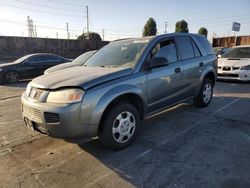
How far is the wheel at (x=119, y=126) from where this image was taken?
145 inches

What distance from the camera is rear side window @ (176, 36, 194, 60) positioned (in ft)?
17.2

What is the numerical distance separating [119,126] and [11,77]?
365 inches

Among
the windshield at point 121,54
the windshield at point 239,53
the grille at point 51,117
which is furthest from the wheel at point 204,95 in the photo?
the windshield at point 239,53

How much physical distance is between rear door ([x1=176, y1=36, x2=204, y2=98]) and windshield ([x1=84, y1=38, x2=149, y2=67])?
3.27 feet

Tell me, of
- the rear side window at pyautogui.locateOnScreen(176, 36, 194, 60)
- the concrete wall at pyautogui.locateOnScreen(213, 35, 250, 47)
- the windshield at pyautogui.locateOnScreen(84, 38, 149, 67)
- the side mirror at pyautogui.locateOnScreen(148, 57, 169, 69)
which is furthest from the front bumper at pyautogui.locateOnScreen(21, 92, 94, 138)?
the concrete wall at pyautogui.locateOnScreen(213, 35, 250, 47)

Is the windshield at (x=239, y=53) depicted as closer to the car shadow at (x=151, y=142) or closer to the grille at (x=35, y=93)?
the car shadow at (x=151, y=142)

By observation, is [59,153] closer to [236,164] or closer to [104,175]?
[104,175]

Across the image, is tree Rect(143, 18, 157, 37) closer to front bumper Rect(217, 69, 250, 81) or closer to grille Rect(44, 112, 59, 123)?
front bumper Rect(217, 69, 250, 81)

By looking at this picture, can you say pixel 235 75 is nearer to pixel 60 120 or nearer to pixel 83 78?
pixel 83 78

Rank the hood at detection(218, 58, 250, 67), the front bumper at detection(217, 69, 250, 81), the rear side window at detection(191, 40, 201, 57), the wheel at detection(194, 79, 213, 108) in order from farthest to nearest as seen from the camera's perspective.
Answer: the hood at detection(218, 58, 250, 67) < the front bumper at detection(217, 69, 250, 81) < the wheel at detection(194, 79, 213, 108) < the rear side window at detection(191, 40, 201, 57)

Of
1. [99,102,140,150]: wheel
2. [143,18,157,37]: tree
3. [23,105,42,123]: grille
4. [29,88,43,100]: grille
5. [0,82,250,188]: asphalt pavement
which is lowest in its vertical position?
[0,82,250,188]: asphalt pavement

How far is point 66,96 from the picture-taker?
3.43m

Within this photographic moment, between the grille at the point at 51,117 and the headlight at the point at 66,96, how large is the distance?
0.18 m

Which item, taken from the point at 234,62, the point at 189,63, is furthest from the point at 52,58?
the point at 189,63
